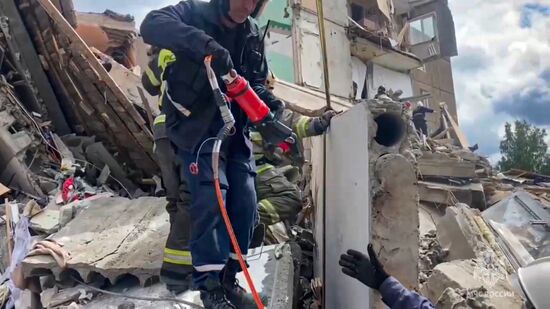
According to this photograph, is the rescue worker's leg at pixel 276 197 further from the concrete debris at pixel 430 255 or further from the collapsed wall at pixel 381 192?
the collapsed wall at pixel 381 192

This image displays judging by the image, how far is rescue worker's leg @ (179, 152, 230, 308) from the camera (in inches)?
79.7

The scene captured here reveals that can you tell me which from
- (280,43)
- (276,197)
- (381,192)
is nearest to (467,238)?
(276,197)

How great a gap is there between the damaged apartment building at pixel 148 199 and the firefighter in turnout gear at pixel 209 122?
0.91 ft

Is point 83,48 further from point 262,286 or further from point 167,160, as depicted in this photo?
point 262,286

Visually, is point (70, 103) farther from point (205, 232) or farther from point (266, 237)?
point (205, 232)

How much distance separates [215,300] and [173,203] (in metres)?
0.61

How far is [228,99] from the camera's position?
7.17 feet

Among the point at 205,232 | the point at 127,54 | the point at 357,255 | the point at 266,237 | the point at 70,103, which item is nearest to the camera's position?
the point at 357,255

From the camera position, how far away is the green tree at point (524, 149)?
2011cm

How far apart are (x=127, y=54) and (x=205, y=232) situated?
21.0 ft

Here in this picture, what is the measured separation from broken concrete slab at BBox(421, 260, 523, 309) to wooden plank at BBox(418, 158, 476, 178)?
3.50 m

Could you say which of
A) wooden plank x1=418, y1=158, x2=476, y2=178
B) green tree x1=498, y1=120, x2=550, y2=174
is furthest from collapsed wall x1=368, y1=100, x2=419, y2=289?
green tree x1=498, y1=120, x2=550, y2=174

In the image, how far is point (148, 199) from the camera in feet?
12.4

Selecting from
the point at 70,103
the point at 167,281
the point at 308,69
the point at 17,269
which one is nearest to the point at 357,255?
the point at 167,281
